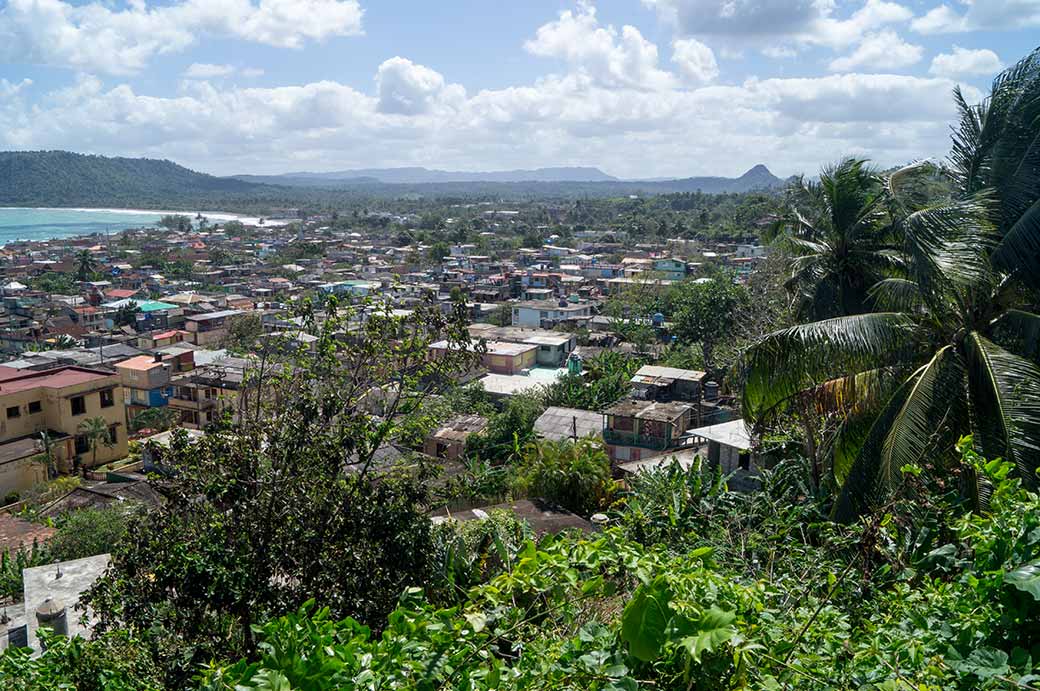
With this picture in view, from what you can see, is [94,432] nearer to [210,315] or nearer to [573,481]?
[573,481]

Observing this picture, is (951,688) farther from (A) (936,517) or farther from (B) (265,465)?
(B) (265,465)

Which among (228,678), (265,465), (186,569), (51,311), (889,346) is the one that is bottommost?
(51,311)

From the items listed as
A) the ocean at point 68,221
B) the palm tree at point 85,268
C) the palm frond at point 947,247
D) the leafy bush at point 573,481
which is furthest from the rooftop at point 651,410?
the ocean at point 68,221

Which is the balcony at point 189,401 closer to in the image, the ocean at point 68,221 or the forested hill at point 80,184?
the ocean at point 68,221

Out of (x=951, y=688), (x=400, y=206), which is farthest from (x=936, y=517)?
(x=400, y=206)

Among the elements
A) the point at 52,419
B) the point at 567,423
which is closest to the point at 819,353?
the point at 567,423

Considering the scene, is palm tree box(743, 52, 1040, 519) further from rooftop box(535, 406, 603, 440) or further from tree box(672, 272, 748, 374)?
tree box(672, 272, 748, 374)
